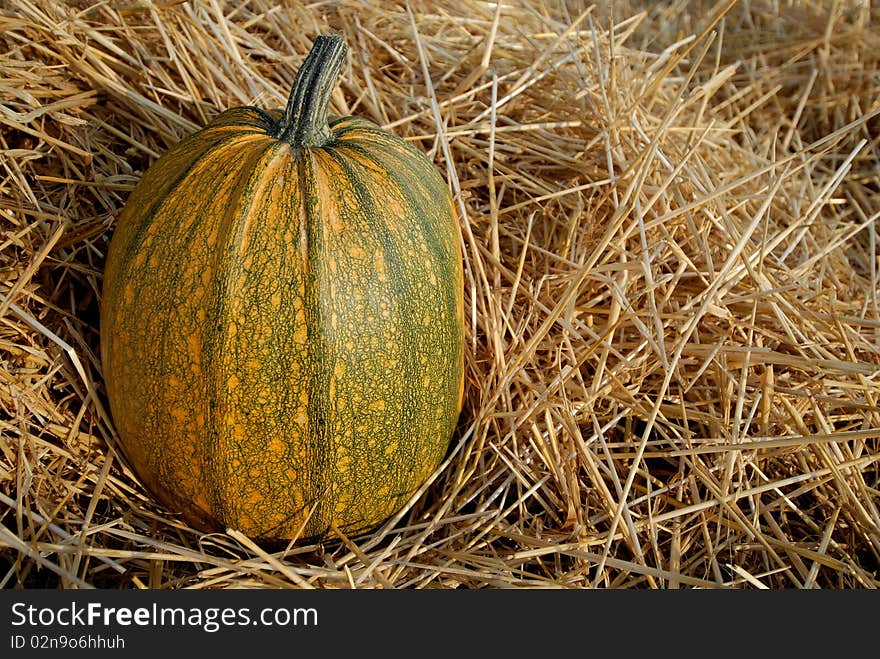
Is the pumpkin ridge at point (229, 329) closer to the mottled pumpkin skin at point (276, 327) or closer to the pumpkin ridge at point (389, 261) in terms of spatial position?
the mottled pumpkin skin at point (276, 327)

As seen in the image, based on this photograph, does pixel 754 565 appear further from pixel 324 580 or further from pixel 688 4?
pixel 688 4

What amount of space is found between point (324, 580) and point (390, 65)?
78.7 inches

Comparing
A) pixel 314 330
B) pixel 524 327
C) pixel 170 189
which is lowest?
pixel 524 327

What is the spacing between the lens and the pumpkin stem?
1915 millimetres

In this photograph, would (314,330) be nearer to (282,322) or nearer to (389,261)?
(282,322)

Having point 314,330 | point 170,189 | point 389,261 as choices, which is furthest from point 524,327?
point 170,189

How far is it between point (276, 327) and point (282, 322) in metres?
0.02

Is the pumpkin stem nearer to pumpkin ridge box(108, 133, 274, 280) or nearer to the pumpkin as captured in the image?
the pumpkin

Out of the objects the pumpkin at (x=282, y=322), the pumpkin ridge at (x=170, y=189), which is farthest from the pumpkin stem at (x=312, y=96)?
→ the pumpkin ridge at (x=170, y=189)

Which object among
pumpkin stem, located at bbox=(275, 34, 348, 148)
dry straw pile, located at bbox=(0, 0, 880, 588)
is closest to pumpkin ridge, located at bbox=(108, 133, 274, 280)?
pumpkin stem, located at bbox=(275, 34, 348, 148)

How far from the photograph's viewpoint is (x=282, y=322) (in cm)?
175

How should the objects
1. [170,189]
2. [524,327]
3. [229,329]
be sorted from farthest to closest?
[524,327] → [170,189] → [229,329]

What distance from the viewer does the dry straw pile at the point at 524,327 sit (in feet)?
6.82

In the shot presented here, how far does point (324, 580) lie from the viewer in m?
1.96
